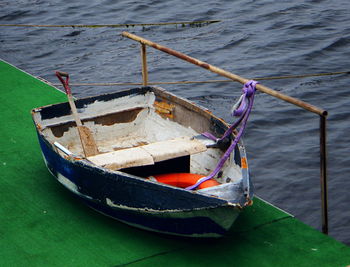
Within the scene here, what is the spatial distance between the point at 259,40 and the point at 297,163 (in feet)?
18.1

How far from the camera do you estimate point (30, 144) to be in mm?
7727

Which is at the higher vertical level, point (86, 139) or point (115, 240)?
point (86, 139)

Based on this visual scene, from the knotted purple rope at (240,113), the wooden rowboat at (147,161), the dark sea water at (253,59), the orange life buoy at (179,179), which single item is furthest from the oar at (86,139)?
the dark sea water at (253,59)

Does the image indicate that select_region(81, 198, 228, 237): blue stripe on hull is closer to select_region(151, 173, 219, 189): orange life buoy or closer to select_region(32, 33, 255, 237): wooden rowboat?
select_region(32, 33, 255, 237): wooden rowboat

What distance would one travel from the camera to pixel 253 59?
43.3 feet

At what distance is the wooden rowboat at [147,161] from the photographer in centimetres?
549

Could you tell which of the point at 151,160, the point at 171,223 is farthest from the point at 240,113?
the point at 171,223

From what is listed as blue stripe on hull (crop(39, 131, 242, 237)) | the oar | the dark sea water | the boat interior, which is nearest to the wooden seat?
the boat interior

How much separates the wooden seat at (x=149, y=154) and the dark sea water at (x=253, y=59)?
7.47 ft

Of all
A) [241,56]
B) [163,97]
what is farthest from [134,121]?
[241,56]

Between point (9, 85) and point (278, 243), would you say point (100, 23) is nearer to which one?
point (9, 85)

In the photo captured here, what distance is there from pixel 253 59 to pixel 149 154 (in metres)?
7.40

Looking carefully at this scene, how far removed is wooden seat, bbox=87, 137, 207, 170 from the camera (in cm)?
608

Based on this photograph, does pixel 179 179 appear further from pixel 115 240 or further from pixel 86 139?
pixel 86 139
